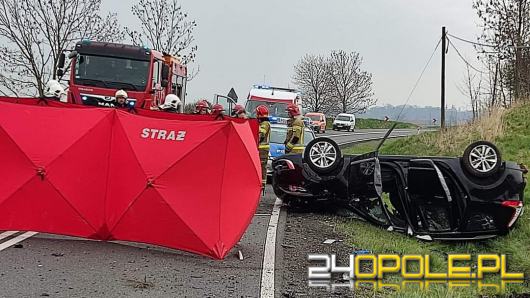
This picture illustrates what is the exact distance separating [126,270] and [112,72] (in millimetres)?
11556

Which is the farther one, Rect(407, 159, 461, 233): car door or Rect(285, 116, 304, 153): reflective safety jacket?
Rect(285, 116, 304, 153): reflective safety jacket

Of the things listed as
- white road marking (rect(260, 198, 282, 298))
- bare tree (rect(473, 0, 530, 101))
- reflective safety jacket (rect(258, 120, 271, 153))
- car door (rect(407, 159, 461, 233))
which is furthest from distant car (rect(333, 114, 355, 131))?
car door (rect(407, 159, 461, 233))

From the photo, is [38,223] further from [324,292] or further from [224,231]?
[324,292]

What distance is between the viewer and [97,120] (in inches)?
317

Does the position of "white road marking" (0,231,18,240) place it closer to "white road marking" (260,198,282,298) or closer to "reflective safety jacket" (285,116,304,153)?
"white road marking" (260,198,282,298)

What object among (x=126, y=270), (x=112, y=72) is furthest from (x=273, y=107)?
(x=126, y=270)

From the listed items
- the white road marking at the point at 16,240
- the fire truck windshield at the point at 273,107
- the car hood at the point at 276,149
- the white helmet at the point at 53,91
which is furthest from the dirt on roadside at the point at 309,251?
the fire truck windshield at the point at 273,107

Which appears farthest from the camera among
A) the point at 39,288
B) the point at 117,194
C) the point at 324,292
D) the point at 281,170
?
the point at 281,170

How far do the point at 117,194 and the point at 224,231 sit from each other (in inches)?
53.0


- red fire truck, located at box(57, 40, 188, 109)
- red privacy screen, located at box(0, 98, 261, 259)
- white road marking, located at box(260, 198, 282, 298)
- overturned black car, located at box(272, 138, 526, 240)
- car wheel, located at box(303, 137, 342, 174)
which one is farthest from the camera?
red fire truck, located at box(57, 40, 188, 109)

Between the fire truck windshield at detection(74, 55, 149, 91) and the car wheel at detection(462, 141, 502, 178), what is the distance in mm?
10164

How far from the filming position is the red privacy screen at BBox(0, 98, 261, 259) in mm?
7516

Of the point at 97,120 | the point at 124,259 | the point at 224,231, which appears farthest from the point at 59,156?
the point at 224,231

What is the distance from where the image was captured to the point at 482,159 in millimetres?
9352
